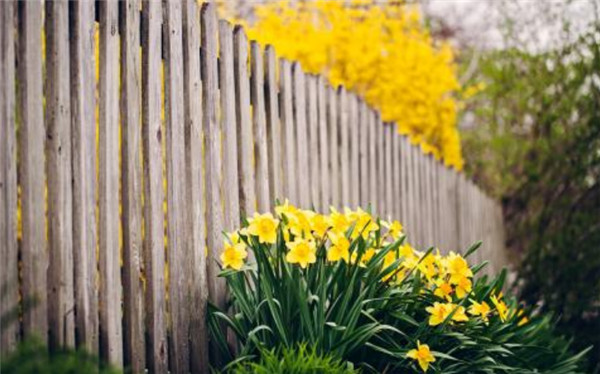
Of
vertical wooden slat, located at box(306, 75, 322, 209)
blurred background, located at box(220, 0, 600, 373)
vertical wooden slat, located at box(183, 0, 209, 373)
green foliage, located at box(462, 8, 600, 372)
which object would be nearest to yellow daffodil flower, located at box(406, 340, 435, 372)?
vertical wooden slat, located at box(183, 0, 209, 373)

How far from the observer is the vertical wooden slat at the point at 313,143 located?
4.71m

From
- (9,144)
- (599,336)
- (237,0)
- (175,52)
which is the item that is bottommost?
(599,336)

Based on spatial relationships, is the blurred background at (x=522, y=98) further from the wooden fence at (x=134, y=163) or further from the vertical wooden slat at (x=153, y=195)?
the vertical wooden slat at (x=153, y=195)

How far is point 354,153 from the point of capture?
5.45 metres

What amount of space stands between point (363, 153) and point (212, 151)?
2.14 metres

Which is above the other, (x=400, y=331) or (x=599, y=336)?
(x=400, y=331)

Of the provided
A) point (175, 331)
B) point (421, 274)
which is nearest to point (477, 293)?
point (421, 274)

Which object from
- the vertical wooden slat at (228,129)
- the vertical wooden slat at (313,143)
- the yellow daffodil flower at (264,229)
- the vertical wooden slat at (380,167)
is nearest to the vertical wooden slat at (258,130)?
the vertical wooden slat at (228,129)

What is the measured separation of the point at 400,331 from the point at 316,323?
0.31 metres

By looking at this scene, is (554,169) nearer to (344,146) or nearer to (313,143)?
(344,146)

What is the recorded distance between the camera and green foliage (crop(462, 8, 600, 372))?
8.89 metres

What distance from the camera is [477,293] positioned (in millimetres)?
3748

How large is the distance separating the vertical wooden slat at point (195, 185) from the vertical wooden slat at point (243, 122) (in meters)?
0.31

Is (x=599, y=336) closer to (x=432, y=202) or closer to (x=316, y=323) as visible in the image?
(x=432, y=202)
